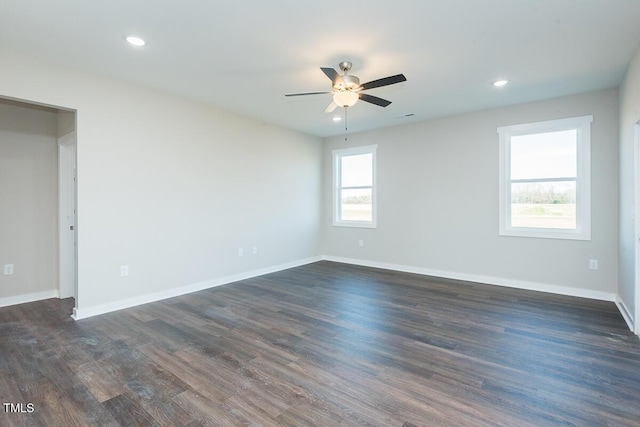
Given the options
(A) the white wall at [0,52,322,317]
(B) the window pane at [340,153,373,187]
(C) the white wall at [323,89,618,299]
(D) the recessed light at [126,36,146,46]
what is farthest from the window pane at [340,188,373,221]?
(D) the recessed light at [126,36,146,46]

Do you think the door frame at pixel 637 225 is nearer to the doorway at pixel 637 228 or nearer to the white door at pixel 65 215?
the doorway at pixel 637 228

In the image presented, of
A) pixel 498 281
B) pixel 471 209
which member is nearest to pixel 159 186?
pixel 471 209

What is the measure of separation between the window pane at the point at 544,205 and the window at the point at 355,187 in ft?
7.89

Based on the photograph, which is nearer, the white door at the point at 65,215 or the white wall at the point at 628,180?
the white wall at the point at 628,180

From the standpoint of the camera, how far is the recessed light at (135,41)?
9.07 ft

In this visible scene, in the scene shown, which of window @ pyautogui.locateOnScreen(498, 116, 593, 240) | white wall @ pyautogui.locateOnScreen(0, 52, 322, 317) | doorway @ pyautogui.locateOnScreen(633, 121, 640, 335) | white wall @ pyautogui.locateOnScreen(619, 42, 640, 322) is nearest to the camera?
doorway @ pyautogui.locateOnScreen(633, 121, 640, 335)

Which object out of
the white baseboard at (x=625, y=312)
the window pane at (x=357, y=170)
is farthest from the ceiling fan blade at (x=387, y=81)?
the window pane at (x=357, y=170)

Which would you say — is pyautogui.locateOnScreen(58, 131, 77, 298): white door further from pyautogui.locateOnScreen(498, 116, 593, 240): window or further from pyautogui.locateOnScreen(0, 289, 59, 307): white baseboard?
pyautogui.locateOnScreen(498, 116, 593, 240): window

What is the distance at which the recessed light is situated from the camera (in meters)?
2.76

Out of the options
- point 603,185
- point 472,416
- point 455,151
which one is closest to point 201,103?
point 455,151

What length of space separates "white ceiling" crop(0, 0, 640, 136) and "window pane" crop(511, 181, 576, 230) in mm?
1276

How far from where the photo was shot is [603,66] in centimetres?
335

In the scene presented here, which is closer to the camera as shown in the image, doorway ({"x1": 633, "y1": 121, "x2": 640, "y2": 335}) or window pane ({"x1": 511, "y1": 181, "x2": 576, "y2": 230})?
doorway ({"x1": 633, "y1": 121, "x2": 640, "y2": 335})

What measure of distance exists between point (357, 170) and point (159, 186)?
378cm
